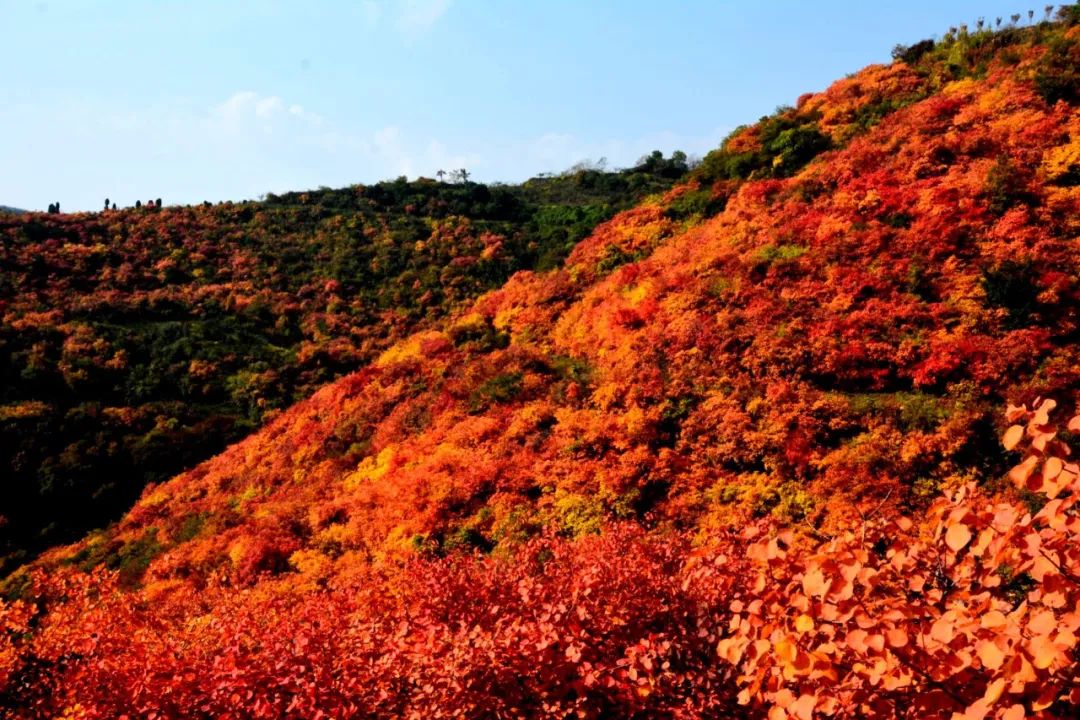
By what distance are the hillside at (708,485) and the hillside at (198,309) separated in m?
4.13

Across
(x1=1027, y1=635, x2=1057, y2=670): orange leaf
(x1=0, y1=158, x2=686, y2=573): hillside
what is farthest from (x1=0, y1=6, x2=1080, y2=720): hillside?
(x1=0, y1=158, x2=686, y2=573): hillside

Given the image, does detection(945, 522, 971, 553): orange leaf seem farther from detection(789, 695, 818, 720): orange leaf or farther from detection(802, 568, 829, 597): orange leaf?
detection(789, 695, 818, 720): orange leaf

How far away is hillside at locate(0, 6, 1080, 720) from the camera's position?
4.26 meters

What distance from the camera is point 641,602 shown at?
921 cm

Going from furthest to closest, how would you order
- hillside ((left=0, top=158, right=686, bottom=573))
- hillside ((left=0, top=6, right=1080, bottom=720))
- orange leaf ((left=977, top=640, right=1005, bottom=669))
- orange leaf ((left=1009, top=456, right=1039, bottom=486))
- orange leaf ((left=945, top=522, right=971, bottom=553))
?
hillside ((left=0, top=158, right=686, bottom=573)) < hillside ((left=0, top=6, right=1080, bottom=720)) < orange leaf ((left=945, top=522, right=971, bottom=553)) < orange leaf ((left=1009, top=456, right=1039, bottom=486)) < orange leaf ((left=977, top=640, right=1005, bottom=669))

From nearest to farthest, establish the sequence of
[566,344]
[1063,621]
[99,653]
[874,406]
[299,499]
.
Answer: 1. [1063,621]
2. [99,653]
3. [874,406]
4. [299,499]
5. [566,344]

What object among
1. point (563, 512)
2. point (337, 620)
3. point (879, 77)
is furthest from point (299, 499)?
point (879, 77)

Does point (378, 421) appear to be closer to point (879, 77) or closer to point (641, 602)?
point (641, 602)

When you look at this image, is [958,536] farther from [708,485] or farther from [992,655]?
[708,485]

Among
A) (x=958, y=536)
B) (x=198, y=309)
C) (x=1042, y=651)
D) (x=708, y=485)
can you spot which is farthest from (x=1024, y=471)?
(x=198, y=309)

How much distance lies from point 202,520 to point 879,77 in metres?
34.1

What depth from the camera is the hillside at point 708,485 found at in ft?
14.0

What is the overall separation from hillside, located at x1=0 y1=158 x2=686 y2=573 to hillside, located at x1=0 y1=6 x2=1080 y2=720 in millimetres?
4134

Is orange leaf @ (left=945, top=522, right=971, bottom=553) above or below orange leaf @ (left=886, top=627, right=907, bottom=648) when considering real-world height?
above
